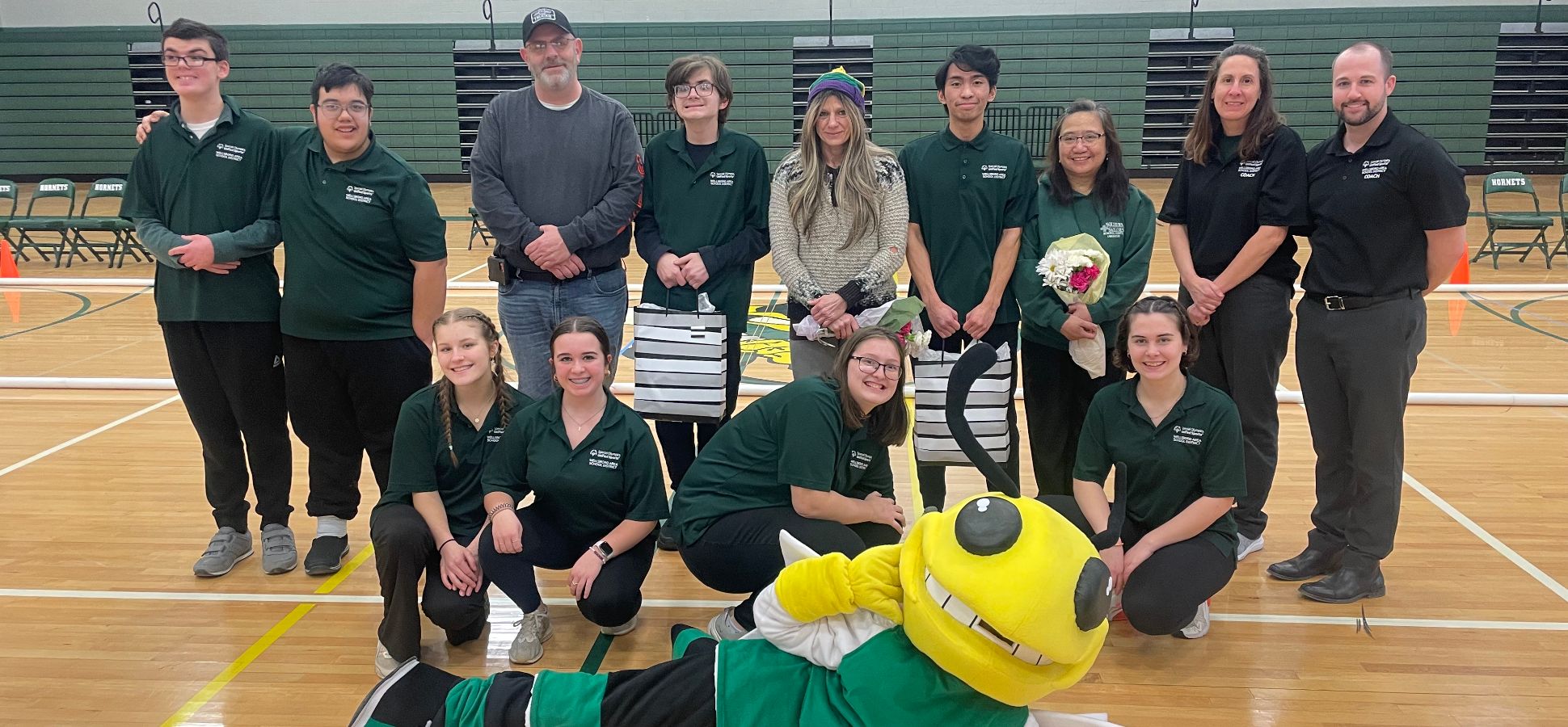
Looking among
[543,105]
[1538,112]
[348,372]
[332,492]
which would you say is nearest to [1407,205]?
[543,105]

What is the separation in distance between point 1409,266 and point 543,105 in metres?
2.96

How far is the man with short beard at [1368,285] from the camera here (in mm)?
3316

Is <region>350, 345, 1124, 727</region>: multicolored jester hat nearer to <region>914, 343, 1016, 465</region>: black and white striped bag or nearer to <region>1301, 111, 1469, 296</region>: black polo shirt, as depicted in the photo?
<region>914, 343, 1016, 465</region>: black and white striped bag

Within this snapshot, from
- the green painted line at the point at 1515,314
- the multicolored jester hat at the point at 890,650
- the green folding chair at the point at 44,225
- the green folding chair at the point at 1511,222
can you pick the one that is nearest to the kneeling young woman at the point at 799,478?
the multicolored jester hat at the point at 890,650

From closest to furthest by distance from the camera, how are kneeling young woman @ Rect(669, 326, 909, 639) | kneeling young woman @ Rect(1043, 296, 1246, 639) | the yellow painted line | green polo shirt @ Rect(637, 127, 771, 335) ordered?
the yellow painted line < kneeling young woman @ Rect(669, 326, 909, 639) < kneeling young woman @ Rect(1043, 296, 1246, 639) < green polo shirt @ Rect(637, 127, 771, 335)

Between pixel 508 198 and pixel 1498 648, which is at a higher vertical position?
pixel 508 198

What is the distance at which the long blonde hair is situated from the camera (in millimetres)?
3629

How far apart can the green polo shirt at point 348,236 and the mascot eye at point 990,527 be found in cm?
239

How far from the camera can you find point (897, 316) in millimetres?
3504

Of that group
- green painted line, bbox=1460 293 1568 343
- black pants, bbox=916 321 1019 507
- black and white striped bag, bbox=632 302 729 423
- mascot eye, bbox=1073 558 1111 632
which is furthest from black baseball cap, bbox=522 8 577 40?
green painted line, bbox=1460 293 1568 343

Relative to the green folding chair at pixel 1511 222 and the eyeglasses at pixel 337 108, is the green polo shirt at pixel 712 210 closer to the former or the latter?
the eyeglasses at pixel 337 108

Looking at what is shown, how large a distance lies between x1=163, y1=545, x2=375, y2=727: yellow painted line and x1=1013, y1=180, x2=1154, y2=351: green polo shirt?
266cm

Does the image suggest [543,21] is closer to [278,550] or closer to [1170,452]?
[278,550]

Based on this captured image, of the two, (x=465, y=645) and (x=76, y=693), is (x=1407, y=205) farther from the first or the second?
(x=76, y=693)
